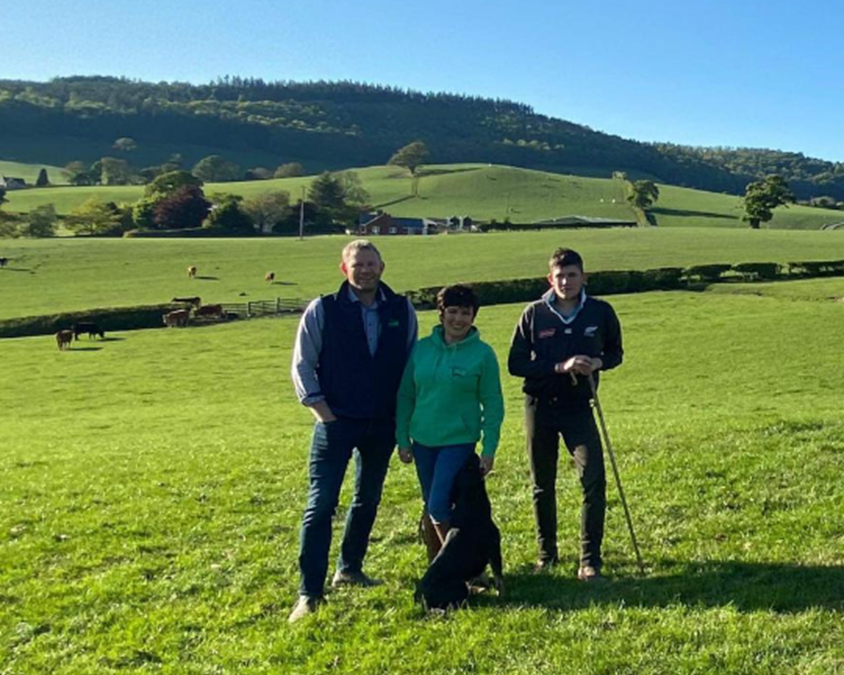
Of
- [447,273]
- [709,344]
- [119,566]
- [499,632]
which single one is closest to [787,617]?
[499,632]

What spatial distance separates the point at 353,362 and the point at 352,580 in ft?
6.13

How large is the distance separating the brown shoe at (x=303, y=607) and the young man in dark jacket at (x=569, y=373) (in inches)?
75.6

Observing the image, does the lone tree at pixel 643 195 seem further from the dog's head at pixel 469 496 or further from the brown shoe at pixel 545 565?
the dog's head at pixel 469 496

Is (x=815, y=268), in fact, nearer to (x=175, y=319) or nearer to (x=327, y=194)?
(x=175, y=319)

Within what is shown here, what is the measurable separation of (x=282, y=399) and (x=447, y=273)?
34.5 m

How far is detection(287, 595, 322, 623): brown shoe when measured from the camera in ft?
20.7

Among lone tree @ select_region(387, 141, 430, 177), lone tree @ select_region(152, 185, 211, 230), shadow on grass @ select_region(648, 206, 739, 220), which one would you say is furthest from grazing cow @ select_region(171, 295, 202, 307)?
lone tree @ select_region(387, 141, 430, 177)

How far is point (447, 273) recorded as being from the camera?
201ft

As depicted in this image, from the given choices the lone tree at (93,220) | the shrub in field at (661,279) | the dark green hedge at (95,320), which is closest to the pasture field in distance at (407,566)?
the dark green hedge at (95,320)

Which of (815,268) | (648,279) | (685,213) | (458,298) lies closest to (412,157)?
(685,213)

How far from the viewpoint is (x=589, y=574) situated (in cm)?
677

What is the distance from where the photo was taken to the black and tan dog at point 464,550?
20.6 feet

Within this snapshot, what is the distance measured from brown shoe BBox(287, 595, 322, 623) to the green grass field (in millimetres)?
115002

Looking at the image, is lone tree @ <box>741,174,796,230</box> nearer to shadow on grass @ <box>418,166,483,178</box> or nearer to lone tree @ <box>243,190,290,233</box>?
lone tree @ <box>243,190,290,233</box>
